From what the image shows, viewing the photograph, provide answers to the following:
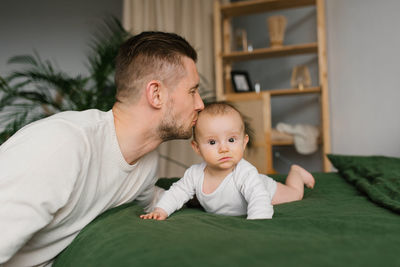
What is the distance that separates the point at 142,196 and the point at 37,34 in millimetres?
3684

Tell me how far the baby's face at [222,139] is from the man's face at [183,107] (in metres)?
0.05

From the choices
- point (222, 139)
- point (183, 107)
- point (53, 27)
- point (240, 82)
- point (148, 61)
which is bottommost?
point (222, 139)

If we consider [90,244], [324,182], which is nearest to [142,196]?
[90,244]

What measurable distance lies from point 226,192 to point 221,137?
0.66ft

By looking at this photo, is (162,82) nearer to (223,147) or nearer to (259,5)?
(223,147)

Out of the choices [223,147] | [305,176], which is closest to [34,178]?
[223,147]

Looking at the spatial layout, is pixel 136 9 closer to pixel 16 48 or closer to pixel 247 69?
pixel 247 69

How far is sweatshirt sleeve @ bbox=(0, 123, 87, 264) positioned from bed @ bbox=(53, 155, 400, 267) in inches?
5.1

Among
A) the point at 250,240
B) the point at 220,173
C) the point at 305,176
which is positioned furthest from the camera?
the point at 305,176

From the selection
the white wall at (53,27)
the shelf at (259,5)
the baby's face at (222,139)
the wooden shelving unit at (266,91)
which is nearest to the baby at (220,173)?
the baby's face at (222,139)

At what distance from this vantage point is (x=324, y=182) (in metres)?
1.73

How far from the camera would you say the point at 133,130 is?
4.11ft

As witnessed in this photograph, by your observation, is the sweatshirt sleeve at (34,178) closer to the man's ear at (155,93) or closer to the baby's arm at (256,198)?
the man's ear at (155,93)

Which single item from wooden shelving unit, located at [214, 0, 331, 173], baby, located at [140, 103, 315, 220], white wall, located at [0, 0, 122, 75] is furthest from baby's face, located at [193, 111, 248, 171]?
white wall, located at [0, 0, 122, 75]
